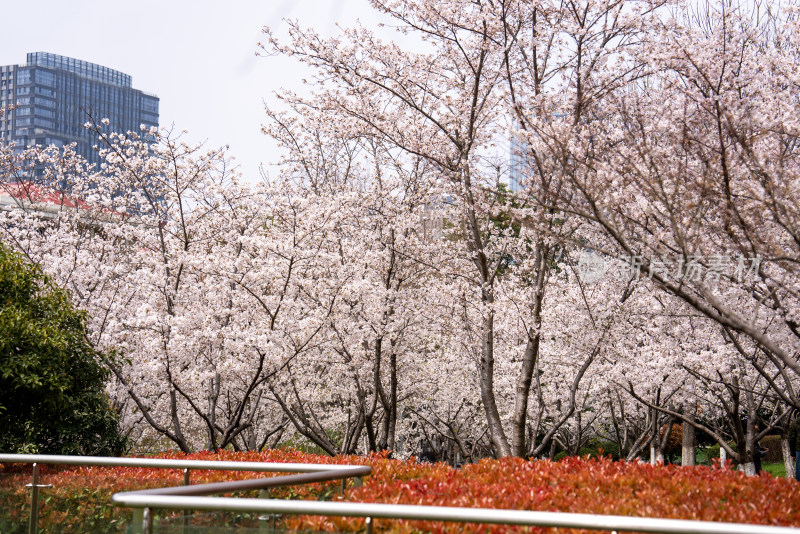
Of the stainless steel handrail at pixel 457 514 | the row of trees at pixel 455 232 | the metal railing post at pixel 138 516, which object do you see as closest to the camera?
the stainless steel handrail at pixel 457 514

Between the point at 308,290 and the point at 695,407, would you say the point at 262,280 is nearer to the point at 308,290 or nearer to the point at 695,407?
the point at 308,290

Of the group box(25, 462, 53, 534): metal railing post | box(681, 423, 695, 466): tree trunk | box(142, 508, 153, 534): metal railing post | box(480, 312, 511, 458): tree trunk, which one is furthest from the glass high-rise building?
box(142, 508, 153, 534): metal railing post

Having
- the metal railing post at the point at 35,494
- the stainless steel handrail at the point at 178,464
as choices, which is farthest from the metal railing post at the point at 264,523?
the metal railing post at the point at 35,494

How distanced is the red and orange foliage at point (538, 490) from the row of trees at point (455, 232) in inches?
82.2

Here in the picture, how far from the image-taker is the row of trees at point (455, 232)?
28.9ft

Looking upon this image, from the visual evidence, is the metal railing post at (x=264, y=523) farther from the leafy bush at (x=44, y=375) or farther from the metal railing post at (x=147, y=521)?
the leafy bush at (x=44, y=375)

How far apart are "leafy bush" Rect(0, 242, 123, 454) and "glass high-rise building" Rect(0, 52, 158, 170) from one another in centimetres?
12370

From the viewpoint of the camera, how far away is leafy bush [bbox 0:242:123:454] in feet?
29.4

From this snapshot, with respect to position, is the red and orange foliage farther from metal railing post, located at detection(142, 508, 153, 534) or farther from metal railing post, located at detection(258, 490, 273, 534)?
metal railing post, located at detection(142, 508, 153, 534)

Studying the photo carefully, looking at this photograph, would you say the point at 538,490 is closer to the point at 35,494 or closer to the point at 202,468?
the point at 202,468

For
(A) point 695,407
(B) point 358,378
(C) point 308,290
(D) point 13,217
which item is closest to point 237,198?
(C) point 308,290

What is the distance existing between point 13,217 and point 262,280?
7795 millimetres

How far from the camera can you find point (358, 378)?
46.8 ft

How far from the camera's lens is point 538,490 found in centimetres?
502
